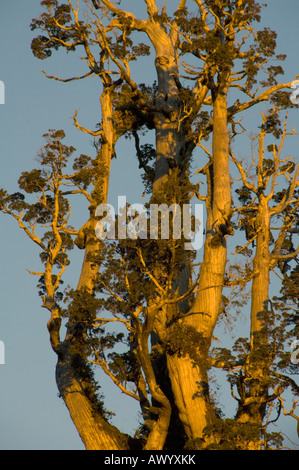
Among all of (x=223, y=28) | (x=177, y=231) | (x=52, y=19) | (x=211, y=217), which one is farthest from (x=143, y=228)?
(x=52, y=19)

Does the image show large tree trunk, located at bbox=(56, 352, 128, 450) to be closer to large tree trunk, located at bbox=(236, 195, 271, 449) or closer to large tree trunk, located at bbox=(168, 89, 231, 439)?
large tree trunk, located at bbox=(168, 89, 231, 439)

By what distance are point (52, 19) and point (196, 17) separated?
19.3 feet

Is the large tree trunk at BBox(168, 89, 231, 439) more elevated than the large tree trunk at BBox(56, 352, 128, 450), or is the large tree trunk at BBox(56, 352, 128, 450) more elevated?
the large tree trunk at BBox(168, 89, 231, 439)

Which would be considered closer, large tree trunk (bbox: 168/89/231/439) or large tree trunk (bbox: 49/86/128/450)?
large tree trunk (bbox: 168/89/231/439)

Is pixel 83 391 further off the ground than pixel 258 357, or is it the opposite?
pixel 258 357

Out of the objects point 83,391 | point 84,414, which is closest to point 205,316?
point 83,391

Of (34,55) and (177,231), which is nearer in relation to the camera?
(177,231)

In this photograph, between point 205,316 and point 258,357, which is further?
point 205,316

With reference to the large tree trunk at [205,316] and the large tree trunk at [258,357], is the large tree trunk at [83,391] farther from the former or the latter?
the large tree trunk at [258,357]

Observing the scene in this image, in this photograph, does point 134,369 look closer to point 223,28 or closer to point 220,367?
point 220,367

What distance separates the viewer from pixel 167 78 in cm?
3325

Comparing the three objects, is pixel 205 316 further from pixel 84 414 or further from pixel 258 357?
pixel 84 414

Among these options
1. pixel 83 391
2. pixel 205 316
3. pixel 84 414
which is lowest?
pixel 84 414

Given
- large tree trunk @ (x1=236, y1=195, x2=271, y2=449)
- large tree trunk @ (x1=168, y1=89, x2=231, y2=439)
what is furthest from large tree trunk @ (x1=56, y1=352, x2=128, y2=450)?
large tree trunk @ (x1=236, y1=195, x2=271, y2=449)
